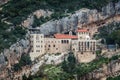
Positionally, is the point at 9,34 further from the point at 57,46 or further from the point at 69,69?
the point at 69,69

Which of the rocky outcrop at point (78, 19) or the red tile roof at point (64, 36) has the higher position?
the rocky outcrop at point (78, 19)

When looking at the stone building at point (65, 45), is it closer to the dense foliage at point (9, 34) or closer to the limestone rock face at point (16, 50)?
the limestone rock face at point (16, 50)

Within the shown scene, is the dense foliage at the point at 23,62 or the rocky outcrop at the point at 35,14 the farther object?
the rocky outcrop at the point at 35,14

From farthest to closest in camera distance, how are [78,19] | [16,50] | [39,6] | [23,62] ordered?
1. [39,6]
2. [78,19]
3. [16,50]
4. [23,62]

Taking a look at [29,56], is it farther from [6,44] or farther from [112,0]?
[112,0]

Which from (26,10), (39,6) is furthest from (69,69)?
(39,6)

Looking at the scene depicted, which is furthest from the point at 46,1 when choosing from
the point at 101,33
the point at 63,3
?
the point at 101,33

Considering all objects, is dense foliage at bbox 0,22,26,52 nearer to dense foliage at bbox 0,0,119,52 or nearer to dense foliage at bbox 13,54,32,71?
dense foliage at bbox 0,0,119,52

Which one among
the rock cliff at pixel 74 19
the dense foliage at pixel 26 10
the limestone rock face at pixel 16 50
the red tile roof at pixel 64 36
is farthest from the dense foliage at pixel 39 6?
the red tile roof at pixel 64 36
